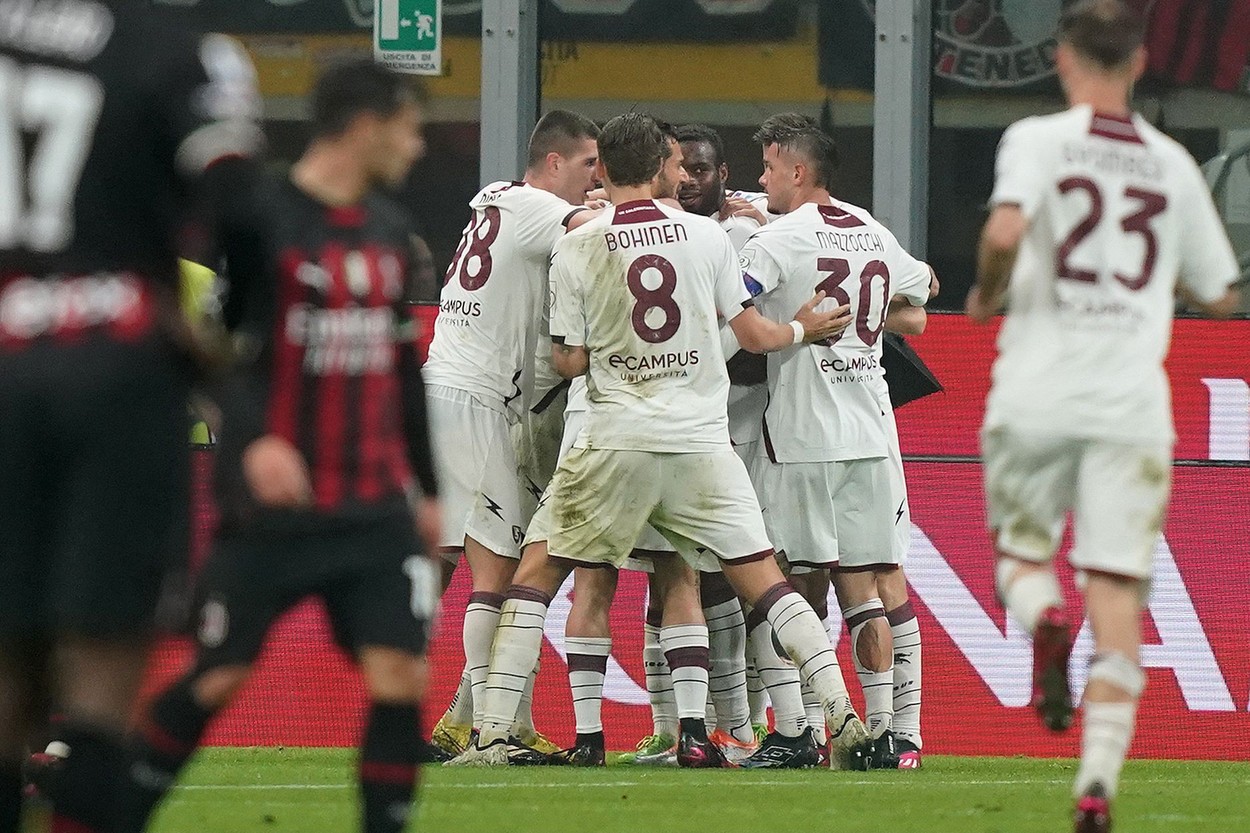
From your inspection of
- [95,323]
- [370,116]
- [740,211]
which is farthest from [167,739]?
[740,211]

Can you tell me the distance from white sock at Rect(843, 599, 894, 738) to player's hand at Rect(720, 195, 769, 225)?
5.83 ft

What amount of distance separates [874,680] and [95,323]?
6.03 meters

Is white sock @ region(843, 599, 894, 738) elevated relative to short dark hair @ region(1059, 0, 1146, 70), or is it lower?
lower

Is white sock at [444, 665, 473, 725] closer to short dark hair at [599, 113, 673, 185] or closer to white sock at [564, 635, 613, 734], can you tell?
white sock at [564, 635, 613, 734]

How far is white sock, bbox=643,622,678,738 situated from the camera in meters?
9.62

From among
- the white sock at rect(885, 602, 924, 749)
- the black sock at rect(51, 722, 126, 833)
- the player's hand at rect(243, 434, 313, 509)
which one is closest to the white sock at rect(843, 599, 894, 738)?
the white sock at rect(885, 602, 924, 749)

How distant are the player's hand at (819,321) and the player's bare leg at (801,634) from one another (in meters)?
0.92

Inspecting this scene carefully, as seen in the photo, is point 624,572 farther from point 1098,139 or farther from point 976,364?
point 1098,139

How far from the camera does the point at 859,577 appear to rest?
9.44 metres

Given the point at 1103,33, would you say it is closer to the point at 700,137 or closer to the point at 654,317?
the point at 654,317

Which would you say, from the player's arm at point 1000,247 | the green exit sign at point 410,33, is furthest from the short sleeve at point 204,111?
the green exit sign at point 410,33

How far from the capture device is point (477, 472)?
31.2ft

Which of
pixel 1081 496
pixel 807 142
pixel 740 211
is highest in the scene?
pixel 807 142

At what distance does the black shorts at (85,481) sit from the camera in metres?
3.69
